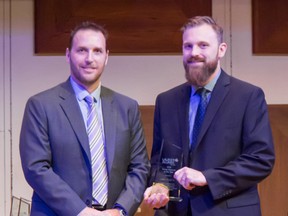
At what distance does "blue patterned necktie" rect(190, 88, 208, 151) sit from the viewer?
2375mm

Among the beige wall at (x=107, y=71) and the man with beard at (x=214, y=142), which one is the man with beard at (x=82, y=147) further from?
the beige wall at (x=107, y=71)

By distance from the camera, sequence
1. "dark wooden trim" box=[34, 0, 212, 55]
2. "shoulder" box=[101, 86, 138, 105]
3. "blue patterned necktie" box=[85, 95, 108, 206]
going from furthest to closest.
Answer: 1. "dark wooden trim" box=[34, 0, 212, 55]
2. "shoulder" box=[101, 86, 138, 105]
3. "blue patterned necktie" box=[85, 95, 108, 206]

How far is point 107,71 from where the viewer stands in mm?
3887

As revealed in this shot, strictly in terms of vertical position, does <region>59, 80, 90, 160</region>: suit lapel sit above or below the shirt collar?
below

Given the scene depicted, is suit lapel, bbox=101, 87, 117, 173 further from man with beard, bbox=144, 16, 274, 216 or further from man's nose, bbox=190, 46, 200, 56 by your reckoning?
man's nose, bbox=190, 46, 200, 56

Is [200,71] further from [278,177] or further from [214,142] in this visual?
[278,177]

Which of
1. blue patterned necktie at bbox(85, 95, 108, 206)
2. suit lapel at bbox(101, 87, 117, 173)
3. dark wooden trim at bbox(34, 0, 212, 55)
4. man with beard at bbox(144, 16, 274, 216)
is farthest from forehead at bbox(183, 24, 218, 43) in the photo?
dark wooden trim at bbox(34, 0, 212, 55)

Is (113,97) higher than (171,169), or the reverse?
(113,97)

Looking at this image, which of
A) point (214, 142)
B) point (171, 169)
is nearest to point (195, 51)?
point (214, 142)

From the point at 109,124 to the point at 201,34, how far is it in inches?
21.8

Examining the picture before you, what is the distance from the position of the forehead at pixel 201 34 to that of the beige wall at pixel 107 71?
59.7 inches

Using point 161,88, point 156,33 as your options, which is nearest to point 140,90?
point 161,88

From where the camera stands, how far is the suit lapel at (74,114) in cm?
229

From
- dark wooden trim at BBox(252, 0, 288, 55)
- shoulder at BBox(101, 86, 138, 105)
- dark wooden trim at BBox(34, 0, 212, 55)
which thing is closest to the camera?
shoulder at BBox(101, 86, 138, 105)
